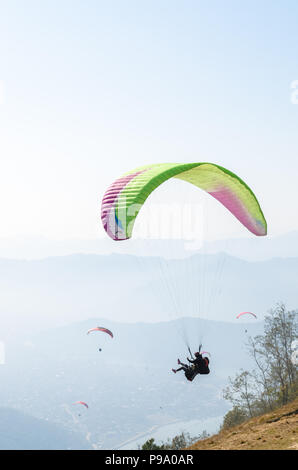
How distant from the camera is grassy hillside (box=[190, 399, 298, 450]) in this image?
17.0 metres

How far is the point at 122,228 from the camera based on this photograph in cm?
1462

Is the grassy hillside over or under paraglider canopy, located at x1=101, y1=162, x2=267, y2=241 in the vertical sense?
under

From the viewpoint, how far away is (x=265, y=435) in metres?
18.7

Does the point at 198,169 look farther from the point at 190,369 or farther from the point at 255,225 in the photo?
the point at 190,369

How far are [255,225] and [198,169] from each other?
3.85 m

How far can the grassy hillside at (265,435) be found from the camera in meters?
17.0

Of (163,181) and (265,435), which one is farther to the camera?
(265,435)

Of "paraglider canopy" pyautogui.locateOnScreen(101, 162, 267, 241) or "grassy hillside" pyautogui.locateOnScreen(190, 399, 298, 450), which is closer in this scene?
"paraglider canopy" pyautogui.locateOnScreen(101, 162, 267, 241)

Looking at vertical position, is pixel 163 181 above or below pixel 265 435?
above
